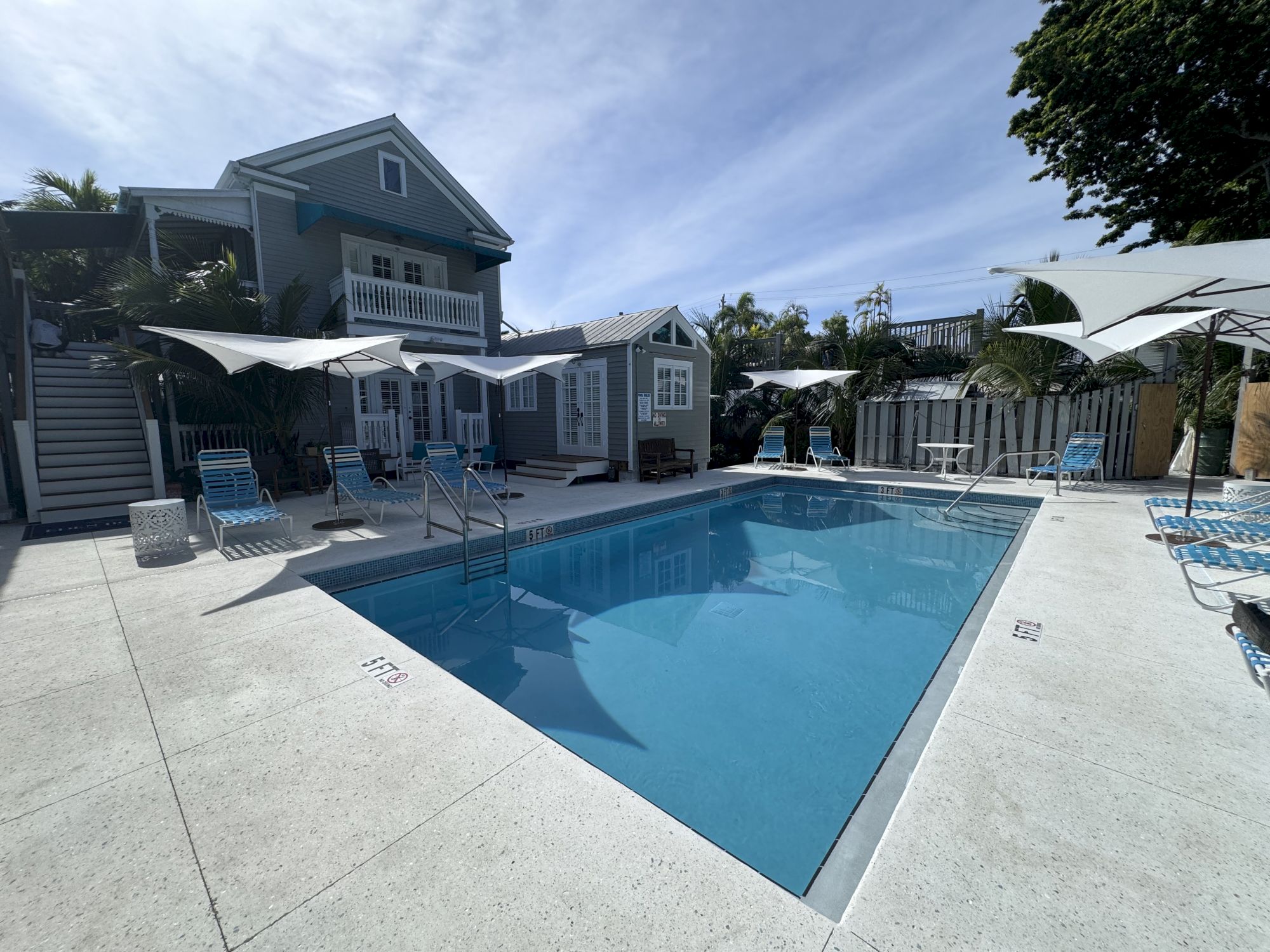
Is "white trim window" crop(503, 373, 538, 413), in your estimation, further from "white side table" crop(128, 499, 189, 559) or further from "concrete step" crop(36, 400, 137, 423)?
"white side table" crop(128, 499, 189, 559)

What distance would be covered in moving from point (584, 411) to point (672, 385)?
7.18 feet

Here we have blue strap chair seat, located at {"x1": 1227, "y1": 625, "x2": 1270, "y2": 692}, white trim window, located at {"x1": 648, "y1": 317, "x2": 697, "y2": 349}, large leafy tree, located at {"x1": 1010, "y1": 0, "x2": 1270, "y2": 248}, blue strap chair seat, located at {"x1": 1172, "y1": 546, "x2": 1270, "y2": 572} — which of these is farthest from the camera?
white trim window, located at {"x1": 648, "y1": 317, "x2": 697, "y2": 349}

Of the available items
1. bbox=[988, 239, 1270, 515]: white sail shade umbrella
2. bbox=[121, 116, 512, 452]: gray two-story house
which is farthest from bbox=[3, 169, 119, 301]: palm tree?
bbox=[988, 239, 1270, 515]: white sail shade umbrella

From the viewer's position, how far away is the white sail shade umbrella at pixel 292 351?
5848 millimetres

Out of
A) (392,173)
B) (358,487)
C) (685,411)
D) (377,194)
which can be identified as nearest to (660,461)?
(685,411)

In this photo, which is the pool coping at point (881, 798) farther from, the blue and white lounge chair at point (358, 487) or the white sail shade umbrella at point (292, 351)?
the white sail shade umbrella at point (292, 351)

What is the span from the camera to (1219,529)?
4.39 metres

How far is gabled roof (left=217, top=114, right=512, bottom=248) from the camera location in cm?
1009

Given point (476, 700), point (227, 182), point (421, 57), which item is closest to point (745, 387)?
point (421, 57)

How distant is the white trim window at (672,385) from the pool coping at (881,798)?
877cm

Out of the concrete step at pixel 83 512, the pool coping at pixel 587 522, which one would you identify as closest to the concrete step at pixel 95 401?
the concrete step at pixel 83 512

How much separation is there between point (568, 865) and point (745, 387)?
15500 millimetres

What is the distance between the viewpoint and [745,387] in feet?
53.2

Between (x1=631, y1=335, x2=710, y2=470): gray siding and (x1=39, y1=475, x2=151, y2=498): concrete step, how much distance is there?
27.6 feet
